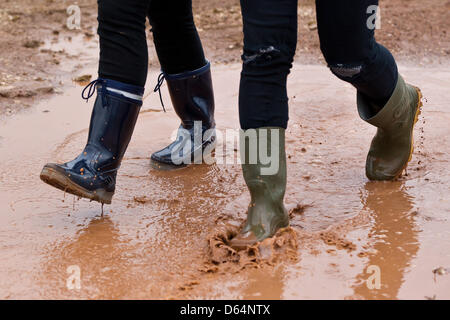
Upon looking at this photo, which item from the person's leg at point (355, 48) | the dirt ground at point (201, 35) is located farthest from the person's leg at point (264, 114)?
the dirt ground at point (201, 35)

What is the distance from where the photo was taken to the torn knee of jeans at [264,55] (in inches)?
75.3

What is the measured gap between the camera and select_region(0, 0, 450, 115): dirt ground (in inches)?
161

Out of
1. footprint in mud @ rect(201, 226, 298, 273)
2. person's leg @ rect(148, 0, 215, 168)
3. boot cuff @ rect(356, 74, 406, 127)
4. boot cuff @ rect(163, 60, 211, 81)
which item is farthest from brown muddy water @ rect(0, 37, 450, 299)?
boot cuff @ rect(163, 60, 211, 81)

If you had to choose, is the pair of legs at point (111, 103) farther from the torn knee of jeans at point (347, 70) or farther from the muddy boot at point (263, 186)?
the torn knee of jeans at point (347, 70)

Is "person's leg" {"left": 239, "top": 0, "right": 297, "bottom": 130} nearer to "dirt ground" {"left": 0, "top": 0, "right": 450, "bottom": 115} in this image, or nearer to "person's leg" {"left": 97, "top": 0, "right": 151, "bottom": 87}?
"person's leg" {"left": 97, "top": 0, "right": 151, "bottom": 87}

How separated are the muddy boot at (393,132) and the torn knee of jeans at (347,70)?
0.24m

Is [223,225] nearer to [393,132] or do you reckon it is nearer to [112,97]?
[112,97]

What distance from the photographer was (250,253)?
1.93 metres

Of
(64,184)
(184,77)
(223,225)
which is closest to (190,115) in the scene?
(184,77)

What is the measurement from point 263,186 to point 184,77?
0.96 m

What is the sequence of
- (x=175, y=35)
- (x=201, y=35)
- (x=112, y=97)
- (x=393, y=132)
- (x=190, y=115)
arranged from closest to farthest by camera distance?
(x=112, y=97), (x=393, y=132), (x=175, y=35), (x=190, y=115), (x=201, y=35)

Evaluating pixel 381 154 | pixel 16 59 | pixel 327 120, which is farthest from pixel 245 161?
pixel 16 59

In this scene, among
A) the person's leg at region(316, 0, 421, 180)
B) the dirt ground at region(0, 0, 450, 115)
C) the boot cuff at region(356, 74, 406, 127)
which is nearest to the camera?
the person's leg at region(316, 0, 421, 180)

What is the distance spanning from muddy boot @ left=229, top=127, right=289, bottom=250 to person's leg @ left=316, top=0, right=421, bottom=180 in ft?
1.14
